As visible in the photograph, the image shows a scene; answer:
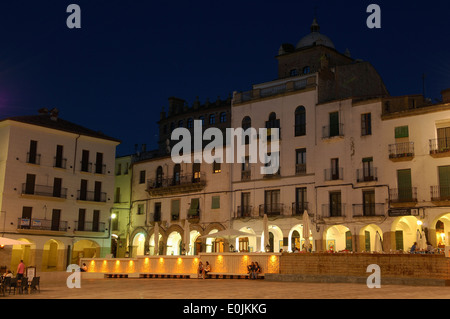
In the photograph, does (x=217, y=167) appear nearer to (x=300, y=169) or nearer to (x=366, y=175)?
(x=300, y=169)

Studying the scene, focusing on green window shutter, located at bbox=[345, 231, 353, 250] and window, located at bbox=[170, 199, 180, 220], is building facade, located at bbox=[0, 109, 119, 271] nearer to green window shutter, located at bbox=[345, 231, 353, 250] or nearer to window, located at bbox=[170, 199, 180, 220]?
window, located at bbox=[170, 199, 180, 220]

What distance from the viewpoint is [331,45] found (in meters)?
53.3

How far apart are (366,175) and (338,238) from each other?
205 inches

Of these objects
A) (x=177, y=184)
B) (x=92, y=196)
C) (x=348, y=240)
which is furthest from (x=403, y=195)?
(x=92, y=196)

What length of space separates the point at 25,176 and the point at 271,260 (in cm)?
2417

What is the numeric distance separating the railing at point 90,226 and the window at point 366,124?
80.4 feet

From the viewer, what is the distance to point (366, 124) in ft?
129

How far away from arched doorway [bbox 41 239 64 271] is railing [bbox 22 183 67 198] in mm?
3951

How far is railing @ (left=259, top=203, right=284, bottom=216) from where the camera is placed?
4208cm

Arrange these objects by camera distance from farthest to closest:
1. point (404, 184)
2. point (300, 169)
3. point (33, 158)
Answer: point (33, 158), point (300, 169), point (404, 184)

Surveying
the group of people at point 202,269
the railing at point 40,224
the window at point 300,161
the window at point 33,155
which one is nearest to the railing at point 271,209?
the window at point 300,161

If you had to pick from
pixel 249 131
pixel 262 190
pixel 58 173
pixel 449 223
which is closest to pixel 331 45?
pixel 249 131

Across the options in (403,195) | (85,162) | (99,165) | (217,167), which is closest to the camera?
(403,195)

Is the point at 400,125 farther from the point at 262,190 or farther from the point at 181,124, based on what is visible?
the point at 181,124
